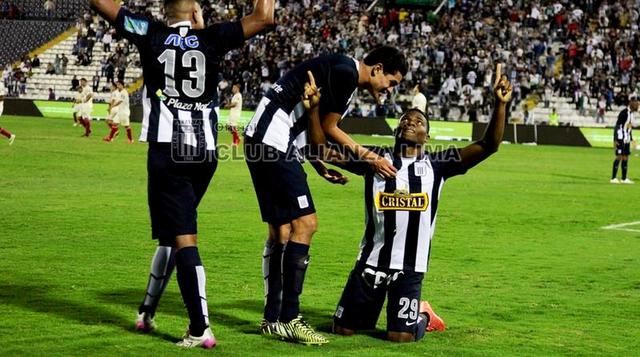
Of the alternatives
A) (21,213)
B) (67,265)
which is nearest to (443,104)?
(21,213)

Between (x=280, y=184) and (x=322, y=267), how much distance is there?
162 inches

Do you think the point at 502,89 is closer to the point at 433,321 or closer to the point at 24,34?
the point at 433,321

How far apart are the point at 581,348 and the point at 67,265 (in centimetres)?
591

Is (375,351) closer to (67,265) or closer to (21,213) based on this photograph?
(67,265)

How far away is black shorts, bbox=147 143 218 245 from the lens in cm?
805

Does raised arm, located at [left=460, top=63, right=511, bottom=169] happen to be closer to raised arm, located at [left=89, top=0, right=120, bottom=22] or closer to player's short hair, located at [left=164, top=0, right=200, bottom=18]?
player's short hair, located at [left=164, top=0, right=200, bottom=18]

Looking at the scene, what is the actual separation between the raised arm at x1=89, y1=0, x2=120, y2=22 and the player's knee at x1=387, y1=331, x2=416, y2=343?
3.19 m

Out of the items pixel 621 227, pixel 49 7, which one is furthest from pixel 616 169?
pixel 49 7

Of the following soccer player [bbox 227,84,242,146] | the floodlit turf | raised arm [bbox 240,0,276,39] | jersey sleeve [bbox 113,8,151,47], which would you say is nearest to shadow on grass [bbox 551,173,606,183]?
the floodlit turf

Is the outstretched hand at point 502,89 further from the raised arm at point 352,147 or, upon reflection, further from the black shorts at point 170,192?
the black shorts at point 170,192

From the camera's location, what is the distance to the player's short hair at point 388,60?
8609mm

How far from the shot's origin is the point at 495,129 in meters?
8.52

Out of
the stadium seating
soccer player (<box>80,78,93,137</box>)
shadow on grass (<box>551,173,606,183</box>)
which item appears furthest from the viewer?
the stadium seating

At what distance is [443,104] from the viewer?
49.0 meters
